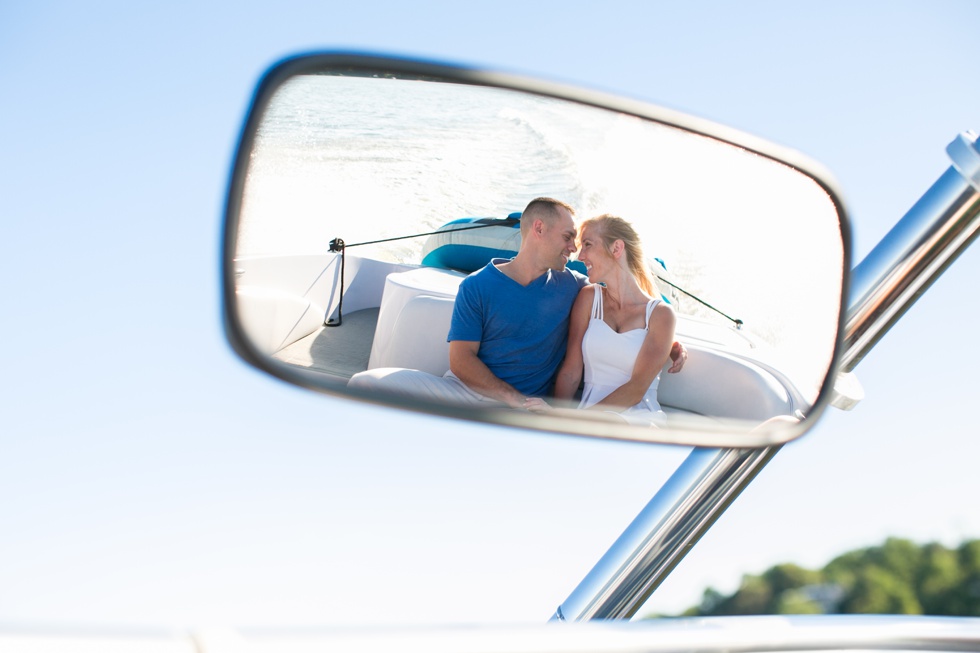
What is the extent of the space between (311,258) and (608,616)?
1169 millimetres

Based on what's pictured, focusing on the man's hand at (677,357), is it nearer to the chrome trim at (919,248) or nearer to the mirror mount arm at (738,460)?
the mirror mount arm at (738,460)

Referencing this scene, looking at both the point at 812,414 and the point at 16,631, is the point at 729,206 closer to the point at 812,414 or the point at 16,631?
the point at 812,414

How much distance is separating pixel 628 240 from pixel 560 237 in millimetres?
155

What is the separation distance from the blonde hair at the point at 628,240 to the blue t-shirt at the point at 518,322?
99 mm

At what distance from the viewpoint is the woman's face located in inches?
69.9

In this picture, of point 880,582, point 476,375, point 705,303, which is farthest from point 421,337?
point 880,582

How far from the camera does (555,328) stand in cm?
181

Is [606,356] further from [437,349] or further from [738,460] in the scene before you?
[738,460]

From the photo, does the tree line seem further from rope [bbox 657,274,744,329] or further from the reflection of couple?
the reflection of couple

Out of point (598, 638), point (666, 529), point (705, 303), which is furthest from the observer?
point (666, 529)

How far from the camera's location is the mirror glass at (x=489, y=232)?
177 centimetres

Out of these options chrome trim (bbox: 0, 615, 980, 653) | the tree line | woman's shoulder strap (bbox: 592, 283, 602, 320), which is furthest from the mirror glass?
the tree line

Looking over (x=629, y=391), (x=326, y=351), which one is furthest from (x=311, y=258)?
(x=629, y=391)

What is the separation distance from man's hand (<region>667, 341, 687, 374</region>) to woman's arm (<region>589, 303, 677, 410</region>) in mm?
12
